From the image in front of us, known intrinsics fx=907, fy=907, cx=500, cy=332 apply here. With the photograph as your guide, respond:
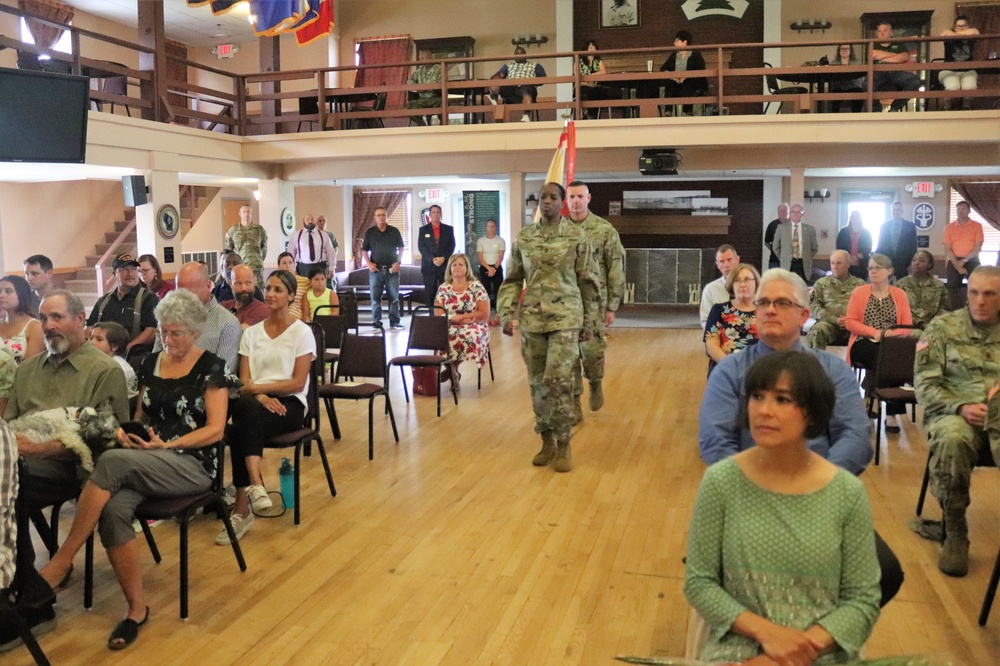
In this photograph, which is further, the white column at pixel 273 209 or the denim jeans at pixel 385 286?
the white column at pixel 273 209

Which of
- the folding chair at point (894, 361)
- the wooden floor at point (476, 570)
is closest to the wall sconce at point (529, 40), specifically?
the wooden floor at point (476, 570)

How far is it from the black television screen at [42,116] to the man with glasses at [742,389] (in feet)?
23.1

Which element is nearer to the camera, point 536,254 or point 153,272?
point 536,254

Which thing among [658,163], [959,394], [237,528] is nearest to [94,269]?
[658,163]

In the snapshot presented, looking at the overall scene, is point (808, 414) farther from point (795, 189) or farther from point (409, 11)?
point (409, 11)

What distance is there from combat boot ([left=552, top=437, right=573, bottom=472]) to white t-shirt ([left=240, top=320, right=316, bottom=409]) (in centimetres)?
156

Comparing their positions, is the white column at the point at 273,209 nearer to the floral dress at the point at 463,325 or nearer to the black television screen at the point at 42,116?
the black television screen at the point at 42,116

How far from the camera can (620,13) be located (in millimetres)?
14938

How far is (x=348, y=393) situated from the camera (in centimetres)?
552

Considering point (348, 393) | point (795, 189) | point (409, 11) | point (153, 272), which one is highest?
point (409, 11)

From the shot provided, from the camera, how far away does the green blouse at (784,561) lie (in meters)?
1.95

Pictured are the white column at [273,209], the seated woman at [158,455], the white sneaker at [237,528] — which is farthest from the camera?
the white column at [273,209]

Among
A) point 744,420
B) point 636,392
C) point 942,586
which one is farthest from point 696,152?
point 744,420

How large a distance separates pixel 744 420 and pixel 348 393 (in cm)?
331
